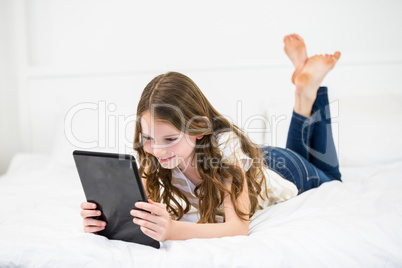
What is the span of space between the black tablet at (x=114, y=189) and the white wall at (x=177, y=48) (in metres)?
1.02

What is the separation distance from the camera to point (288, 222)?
2.73 ft

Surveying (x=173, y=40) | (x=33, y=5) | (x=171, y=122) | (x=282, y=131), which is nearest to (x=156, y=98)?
(x=171, y=122)

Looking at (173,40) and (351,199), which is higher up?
(173,40)

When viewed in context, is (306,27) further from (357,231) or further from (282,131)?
(357,231)

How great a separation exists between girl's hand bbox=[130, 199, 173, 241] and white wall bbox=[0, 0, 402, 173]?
1.09 metres

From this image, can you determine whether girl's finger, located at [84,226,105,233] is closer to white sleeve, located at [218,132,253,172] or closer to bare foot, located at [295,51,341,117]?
white sleeve, located at [218,132,253,172]

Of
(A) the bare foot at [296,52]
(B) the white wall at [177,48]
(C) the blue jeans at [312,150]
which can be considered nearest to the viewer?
(C) the blue jeans at [312,150]

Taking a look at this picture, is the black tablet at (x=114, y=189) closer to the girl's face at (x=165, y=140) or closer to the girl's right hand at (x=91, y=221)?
the girl's right hand at (x=91, y=221)

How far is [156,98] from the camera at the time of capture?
2.81 feet

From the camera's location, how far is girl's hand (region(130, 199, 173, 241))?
69cm

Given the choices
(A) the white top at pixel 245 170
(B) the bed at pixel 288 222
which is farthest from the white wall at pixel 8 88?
(A) the white top at pixel 245 170

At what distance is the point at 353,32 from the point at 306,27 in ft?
0.84

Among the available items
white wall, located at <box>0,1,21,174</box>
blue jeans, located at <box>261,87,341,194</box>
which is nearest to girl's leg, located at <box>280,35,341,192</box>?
blue jeans, located at <box>261,87,341,194</box>

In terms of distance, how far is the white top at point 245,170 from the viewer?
3.13ft
